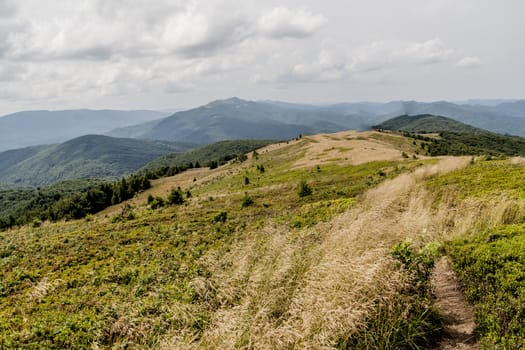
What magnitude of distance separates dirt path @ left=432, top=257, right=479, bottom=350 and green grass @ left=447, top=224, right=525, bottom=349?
24 cm

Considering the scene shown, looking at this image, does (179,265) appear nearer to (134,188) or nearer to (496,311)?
(496,311)

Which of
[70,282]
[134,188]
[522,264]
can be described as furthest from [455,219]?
[134,188]

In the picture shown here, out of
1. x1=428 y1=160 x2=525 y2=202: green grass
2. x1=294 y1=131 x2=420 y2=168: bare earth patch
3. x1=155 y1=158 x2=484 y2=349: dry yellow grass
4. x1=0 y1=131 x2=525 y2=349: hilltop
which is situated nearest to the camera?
x1=155 y1=158 x2=484 y2=349: dry yellow grass

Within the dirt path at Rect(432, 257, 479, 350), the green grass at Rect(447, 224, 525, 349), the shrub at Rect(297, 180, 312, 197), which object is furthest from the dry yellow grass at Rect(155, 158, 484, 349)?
the shrub at Rect(297, 180, 312, 197)

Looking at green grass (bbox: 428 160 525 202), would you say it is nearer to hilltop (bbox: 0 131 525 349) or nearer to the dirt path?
hilltop (bbox: 0 131 525 349)

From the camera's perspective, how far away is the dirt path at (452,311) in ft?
17.3

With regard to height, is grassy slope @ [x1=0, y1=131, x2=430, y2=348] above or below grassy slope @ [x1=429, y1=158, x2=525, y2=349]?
below

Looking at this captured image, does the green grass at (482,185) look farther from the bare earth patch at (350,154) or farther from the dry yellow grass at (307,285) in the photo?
the bare earth patch at (350,154)

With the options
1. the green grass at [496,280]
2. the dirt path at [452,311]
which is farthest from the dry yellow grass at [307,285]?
the green grass at [496,280]

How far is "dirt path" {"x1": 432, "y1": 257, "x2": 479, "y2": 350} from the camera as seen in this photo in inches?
208

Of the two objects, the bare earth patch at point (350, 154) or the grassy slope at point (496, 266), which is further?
the bare earth patch at point (350, 154)

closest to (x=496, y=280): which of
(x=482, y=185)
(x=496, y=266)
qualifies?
(x=496, y=266)

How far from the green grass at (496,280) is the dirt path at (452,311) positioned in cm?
24

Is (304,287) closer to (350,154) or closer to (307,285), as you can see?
(307,285)
